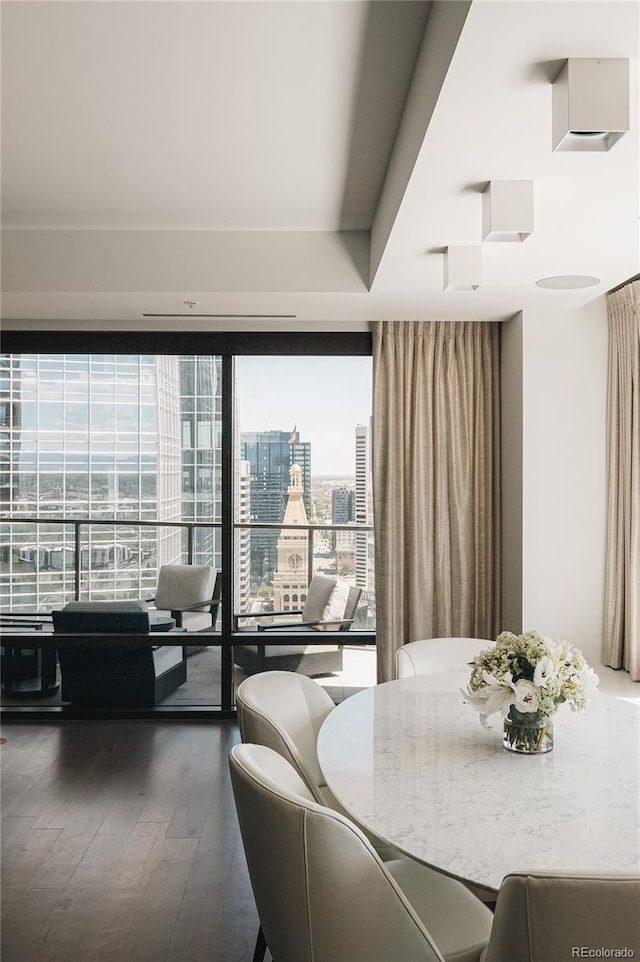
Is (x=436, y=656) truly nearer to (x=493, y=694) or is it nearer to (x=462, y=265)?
(x=493, y=694)

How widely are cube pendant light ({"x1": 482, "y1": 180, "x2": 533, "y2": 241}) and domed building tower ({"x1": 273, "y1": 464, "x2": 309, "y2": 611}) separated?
258 centimetres

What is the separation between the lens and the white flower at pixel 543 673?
2013mm

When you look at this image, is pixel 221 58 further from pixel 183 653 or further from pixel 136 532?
pixel 183 653

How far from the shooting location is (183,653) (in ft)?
15.2

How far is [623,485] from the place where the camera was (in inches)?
152

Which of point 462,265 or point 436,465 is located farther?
point 436,465

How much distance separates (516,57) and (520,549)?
9.18ft

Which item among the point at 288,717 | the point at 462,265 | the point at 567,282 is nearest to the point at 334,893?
A: the point at 288,717

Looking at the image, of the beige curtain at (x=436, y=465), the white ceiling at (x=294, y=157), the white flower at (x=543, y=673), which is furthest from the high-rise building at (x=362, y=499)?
the white flower at (x=543, y=673)

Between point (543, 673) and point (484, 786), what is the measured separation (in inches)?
13.7

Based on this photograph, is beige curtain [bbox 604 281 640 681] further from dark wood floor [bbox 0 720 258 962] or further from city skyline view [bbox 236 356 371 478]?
dark wood floor [bbox 0 720 258 962]

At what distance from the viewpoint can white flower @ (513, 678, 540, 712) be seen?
2.00 metres

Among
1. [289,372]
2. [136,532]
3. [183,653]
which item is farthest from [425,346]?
[183,653]

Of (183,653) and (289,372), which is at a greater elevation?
(289,372)
